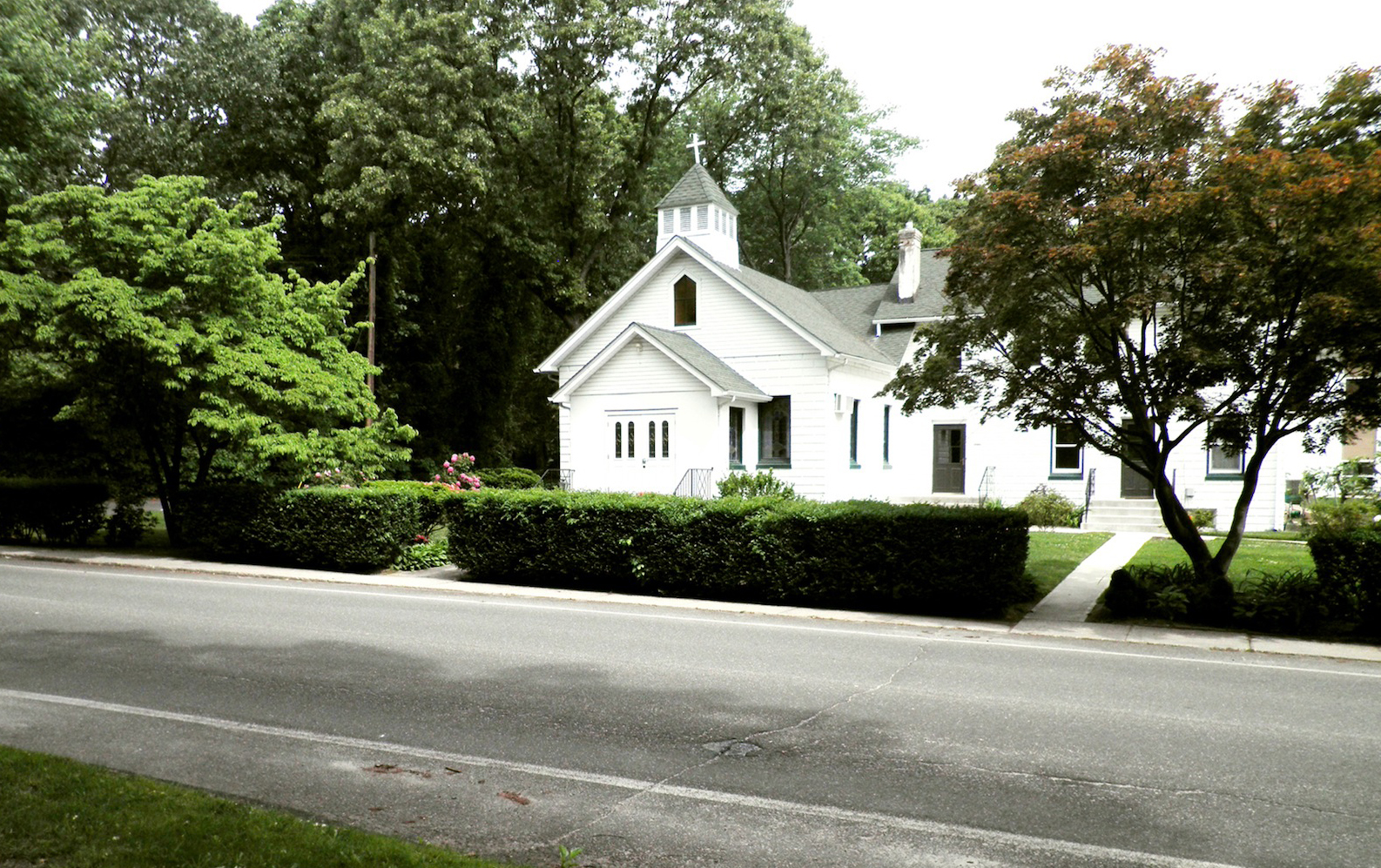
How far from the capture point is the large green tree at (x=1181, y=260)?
9914 mm

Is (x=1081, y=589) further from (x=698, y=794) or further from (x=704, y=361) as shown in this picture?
(x=704, y=361)

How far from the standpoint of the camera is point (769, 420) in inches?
1022

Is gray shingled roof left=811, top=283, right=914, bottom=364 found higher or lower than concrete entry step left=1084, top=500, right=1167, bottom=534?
higher

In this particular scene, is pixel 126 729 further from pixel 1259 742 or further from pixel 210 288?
pixel 210 288

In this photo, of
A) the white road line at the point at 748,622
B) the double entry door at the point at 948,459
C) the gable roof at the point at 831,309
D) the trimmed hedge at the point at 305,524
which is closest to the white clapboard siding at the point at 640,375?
the gable roof at the point at 831,309

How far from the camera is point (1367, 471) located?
1625cm

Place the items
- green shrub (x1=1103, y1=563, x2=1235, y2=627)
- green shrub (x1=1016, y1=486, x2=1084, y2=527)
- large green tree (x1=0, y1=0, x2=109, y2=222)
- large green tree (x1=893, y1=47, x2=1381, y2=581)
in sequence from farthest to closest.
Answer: green shrub (x1=1016, y1=486, x2=1084, y2=527)
large green tree (x1=0, y1=0, x2=109, y2=222)
green shrub (x1=1103, y1=563, x2=1235, y2=627)
large green tree (x1=893, y1=47, x2=1381, y2=581)

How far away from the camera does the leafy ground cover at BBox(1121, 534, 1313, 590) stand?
1404 cm

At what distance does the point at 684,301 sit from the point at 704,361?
10.1 ft

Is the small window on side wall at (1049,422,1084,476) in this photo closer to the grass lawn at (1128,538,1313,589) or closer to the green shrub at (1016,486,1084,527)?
the green shrub at (1016,486,1084,527)

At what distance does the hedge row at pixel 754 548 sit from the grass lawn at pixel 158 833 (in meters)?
8.12

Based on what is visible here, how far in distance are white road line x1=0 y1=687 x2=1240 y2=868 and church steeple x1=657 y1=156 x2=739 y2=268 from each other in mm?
23202

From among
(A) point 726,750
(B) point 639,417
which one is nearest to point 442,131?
(B) point 639,417

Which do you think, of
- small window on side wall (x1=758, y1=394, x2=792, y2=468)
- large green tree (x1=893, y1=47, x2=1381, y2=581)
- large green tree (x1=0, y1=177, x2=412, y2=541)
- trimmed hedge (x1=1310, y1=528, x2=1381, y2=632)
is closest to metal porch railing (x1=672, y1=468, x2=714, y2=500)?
small window on side wall (x1=758, y1=394, x2=792, y2=468)
